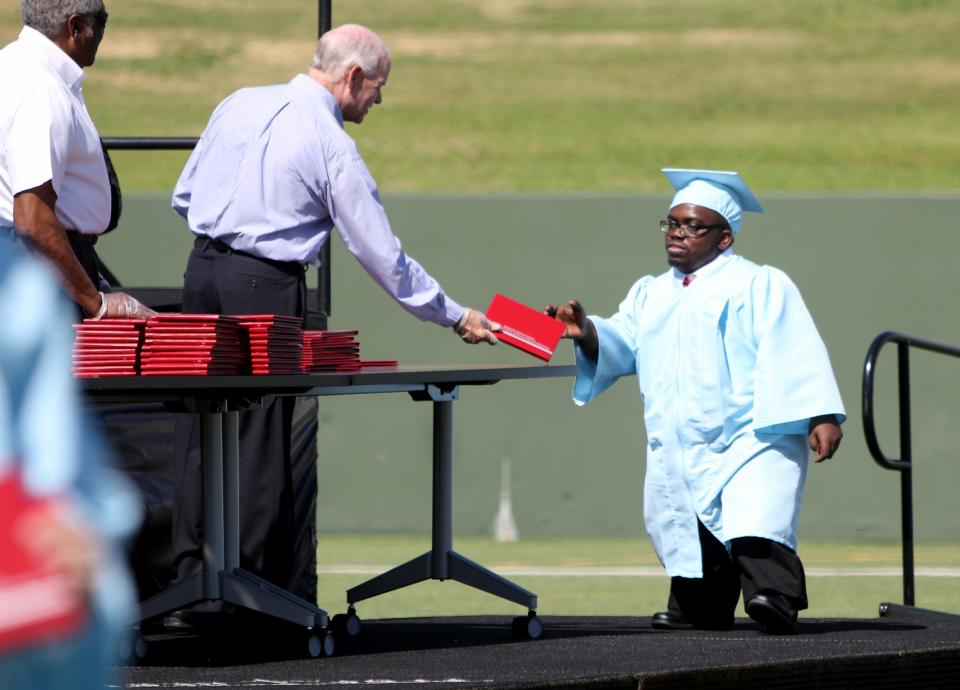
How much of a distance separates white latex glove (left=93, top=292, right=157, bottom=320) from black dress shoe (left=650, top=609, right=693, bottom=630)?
1800 mm

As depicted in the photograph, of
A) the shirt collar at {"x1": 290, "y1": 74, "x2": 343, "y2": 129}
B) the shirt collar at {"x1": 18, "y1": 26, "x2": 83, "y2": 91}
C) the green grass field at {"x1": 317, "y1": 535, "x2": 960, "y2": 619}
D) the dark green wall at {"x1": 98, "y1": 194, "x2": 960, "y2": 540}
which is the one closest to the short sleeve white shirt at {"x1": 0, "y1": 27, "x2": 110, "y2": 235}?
the shirt collar at {"x1": 18, "y1": 26, "x2": 83, "y2": 91}

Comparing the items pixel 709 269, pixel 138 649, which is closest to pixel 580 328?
pixel 709 269

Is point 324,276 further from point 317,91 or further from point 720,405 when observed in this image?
point 720,405

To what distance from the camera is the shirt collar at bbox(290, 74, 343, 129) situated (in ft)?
15.2

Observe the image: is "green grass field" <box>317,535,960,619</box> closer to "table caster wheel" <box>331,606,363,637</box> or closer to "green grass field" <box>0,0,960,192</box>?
"table caster wheel" <box>331,606,363,637</box>

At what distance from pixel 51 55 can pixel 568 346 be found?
5702mm

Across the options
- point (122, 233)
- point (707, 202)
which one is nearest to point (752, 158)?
point (122, 233)

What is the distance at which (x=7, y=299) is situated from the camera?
1.17 m

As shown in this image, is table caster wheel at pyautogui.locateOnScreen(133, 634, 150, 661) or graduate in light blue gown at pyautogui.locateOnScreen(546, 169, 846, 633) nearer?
table caster wheel at pyautogui.locateOnScreen(133, 634, 150, 661)

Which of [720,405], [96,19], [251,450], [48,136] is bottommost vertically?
[251,450]

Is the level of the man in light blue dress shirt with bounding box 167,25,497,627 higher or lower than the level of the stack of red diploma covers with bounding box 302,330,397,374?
higher

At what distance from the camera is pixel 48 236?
379 cm

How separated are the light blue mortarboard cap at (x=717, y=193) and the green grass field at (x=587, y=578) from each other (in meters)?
2.15

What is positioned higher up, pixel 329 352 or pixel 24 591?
pixel 329 352
